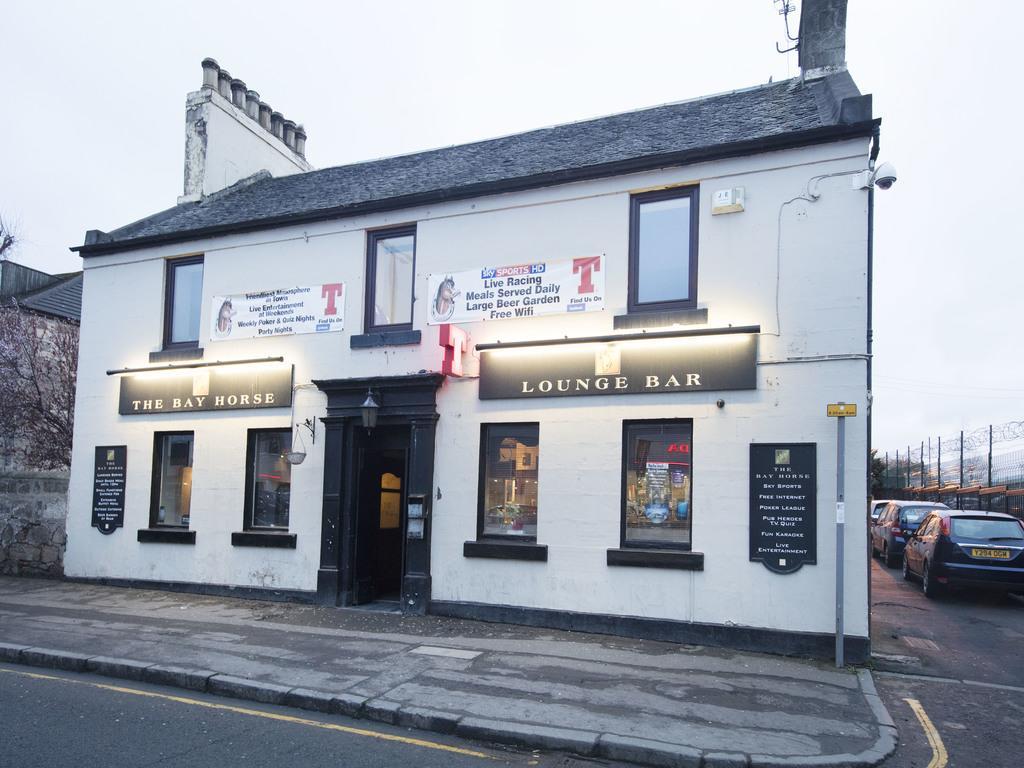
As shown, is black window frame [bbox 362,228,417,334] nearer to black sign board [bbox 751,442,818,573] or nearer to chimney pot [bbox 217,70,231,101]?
black sign board [bbox 751,442,818,573]

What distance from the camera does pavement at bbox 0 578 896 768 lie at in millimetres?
6098

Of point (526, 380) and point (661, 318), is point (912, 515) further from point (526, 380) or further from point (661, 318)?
point (526, 380)

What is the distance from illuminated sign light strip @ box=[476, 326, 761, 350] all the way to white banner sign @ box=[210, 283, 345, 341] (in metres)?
2.90

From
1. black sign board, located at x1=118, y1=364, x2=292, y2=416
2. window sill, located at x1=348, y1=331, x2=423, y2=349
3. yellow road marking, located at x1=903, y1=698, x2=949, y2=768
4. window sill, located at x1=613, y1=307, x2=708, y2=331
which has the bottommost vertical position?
yellow road marking, located at x1=903, y1=698, x2=949, y2=768

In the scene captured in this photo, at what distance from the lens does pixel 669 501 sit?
10039mm

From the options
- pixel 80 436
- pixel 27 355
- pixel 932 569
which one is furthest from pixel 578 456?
pixel 27 355

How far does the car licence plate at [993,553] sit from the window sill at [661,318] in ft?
24.6

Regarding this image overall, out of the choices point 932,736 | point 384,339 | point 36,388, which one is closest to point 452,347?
point 384,339

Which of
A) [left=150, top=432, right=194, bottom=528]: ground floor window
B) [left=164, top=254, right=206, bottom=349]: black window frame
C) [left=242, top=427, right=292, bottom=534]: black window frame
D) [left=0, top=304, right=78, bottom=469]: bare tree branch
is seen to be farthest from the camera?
[left=0, top=304, right=78, bottom=469]: bare tree branch

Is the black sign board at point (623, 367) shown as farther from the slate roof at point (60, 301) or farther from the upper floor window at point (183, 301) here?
the slate roof at point (60, 301)

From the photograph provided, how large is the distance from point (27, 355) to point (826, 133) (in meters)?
20.1

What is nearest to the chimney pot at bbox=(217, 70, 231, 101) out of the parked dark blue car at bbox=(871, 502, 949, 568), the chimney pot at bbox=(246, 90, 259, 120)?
the chimney pot at bbox=(246, 90, 259, 120)

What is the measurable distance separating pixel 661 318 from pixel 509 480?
3.19 m

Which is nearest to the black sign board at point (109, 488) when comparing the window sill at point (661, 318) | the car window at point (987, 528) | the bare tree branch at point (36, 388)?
the bare tree branch at point (36, 388)
